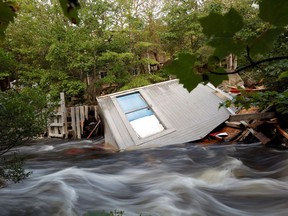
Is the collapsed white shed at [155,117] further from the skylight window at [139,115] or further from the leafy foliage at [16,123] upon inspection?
the leafy foliage at [16,123]

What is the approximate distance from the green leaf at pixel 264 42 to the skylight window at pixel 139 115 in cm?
841

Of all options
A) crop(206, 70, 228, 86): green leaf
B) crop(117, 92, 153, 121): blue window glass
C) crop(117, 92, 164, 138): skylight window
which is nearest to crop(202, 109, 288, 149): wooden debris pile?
crop(117, 92, 164, 138): skylight window

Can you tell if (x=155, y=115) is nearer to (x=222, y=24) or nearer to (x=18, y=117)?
(x=18, y=117)

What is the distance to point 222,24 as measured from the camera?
459 millimetres

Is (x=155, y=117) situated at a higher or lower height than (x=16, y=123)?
lower

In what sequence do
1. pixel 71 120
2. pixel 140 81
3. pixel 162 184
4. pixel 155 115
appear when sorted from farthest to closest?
pixel 140 81 → pixel 71 120 → pixel 155 115 → pixel 162 184

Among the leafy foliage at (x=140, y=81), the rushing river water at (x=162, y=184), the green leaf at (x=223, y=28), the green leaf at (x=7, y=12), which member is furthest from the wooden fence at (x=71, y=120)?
the green leaf at (x=223, y=28)

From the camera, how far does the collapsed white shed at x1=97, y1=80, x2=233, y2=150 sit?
8836mm

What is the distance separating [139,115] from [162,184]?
3767 mm

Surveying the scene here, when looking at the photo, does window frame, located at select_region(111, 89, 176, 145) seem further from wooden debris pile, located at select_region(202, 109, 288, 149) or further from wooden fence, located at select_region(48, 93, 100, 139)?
wooden fence, located at select_region(48, 93, 100, 139)

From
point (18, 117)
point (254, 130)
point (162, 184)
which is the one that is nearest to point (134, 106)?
point (254, 130)

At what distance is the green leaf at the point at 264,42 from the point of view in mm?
453

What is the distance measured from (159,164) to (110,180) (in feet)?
4.47

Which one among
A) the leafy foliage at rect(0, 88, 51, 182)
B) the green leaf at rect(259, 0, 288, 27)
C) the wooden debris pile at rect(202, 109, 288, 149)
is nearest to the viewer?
the green leaf at rect(259, 0, 288, 27)
